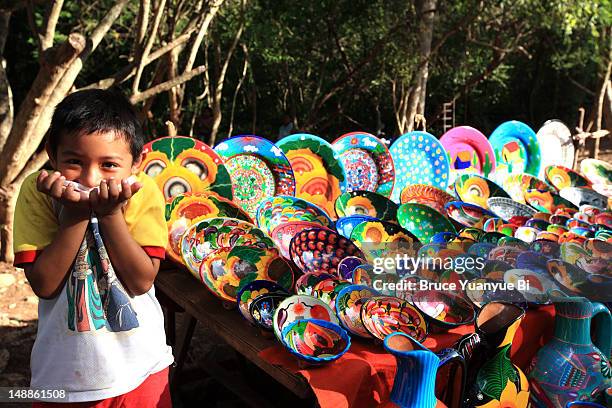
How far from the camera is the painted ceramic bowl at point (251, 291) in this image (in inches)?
70.9

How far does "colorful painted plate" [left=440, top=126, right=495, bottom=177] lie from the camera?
3537 mm

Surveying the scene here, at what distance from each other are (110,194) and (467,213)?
7.01 feet

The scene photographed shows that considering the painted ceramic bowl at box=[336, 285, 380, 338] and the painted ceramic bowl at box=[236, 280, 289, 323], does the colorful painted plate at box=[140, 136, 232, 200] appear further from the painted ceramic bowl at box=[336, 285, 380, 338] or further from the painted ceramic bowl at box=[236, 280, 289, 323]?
the painted ceramic bowl at box=[336, 285, 380, 338]

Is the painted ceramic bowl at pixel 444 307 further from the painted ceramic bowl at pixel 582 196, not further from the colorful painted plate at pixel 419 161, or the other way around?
the painted ceramic bowl at pixel 582 196

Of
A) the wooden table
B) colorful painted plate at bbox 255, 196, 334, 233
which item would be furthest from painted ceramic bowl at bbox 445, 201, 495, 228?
the wooden table

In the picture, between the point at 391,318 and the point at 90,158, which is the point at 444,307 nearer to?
the point at 391,318

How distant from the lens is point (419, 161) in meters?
3.26

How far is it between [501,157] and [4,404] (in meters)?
3.23

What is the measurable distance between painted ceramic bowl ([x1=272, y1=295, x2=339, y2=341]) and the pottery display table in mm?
85

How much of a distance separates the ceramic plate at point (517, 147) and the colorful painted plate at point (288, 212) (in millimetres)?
1766

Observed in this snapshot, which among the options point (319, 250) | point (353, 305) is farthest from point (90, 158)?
point (319, 250)

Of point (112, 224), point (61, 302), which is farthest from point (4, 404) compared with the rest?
point (112, 224)

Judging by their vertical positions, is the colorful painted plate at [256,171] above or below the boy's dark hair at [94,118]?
below

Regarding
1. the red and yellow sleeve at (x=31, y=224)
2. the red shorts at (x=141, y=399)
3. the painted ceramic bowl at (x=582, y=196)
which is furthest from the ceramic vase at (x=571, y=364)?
the painted ceramic bowl at (x=582, y=196)
